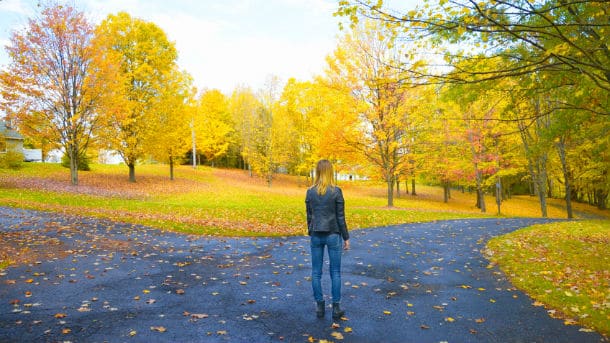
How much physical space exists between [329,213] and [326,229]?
226 millimetres

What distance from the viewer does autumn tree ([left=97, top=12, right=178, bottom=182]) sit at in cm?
2648

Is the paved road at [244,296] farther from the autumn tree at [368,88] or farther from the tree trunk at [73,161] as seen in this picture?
the tree trunk at [73,161]

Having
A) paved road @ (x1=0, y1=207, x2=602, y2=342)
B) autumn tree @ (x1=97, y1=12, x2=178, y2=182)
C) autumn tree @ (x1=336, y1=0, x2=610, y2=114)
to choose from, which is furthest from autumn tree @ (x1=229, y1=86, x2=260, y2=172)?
autumn tree @ (x1=336, y1=0, x2=610, y2=114)

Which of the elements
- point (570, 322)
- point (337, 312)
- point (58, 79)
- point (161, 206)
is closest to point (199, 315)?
point (337, 312)

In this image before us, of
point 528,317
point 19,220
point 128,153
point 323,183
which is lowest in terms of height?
point 528,317

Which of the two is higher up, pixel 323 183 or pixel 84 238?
pixel 323 183

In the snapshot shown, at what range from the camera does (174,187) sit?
95.1 ft

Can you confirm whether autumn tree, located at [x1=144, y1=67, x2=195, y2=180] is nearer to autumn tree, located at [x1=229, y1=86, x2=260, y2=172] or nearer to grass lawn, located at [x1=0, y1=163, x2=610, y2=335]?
grass lawn, located at [x1=0, y1=163, x2=610, y2=335]

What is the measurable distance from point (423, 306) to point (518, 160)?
25094 mm

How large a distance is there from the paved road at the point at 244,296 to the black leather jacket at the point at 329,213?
1.20 m

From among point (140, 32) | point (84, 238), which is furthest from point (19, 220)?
point (140, 32)

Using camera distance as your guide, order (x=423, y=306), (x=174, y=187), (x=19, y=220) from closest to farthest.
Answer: (x=423, y=306) < (x=19, y=220) < (x=174, y=187)

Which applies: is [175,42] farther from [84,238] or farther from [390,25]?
[390,25]

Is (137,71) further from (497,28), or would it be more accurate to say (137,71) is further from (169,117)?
(497,28)
